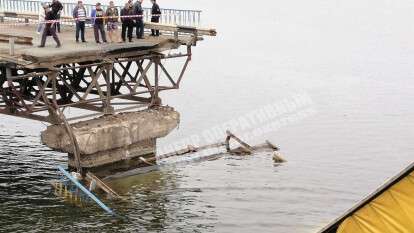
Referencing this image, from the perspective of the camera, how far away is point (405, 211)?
1379 cm

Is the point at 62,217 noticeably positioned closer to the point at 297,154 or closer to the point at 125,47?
the point at 125,47

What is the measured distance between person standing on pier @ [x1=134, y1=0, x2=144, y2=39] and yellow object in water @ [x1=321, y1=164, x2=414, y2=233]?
22.1 meters

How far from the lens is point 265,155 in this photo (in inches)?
1474

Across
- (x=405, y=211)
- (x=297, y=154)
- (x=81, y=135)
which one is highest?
(x=405, y=211)

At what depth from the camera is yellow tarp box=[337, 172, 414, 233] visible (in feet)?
45.3

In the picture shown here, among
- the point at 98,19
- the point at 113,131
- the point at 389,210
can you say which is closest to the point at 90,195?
the point at 113,131

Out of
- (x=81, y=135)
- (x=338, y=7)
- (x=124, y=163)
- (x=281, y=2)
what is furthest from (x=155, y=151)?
(x=281, y=2)

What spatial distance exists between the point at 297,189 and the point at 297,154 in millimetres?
6928

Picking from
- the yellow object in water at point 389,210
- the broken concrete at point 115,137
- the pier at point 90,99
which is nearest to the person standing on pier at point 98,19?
the pier at point 90,99

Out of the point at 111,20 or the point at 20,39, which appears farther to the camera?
the point at 111,20

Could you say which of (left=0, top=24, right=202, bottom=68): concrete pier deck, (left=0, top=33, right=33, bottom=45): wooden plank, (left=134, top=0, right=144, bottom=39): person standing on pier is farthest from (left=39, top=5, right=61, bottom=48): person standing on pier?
(left=134, top=0, right=144, bottom=39): person standing on pier

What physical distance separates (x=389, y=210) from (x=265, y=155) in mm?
23507

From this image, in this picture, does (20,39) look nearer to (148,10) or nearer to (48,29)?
(48,29)

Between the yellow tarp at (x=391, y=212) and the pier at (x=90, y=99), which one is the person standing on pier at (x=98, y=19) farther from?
the yellow tarp at (x=391, y=212)
